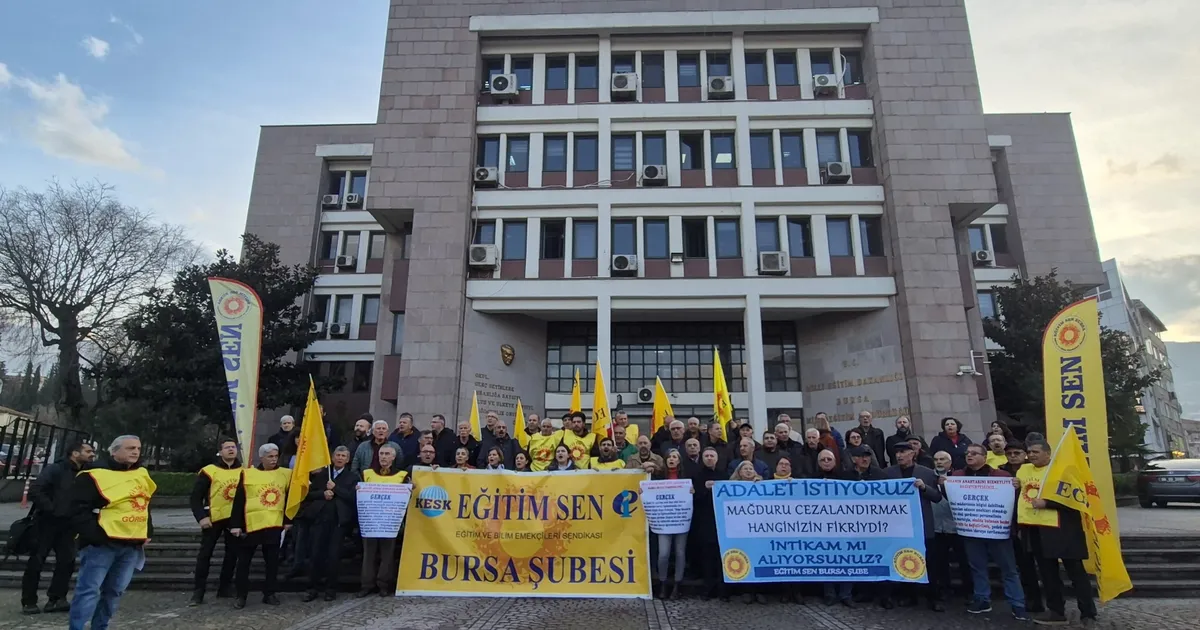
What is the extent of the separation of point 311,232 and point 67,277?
32.2ft

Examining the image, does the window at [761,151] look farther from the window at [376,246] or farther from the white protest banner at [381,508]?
the window at [376,246]

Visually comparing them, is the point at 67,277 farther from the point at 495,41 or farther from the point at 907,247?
the point at 907,247

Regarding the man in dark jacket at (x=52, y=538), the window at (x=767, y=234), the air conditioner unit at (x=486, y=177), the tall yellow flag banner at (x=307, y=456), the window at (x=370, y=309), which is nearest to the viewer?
the man in dark jacket at (x=52, y=538)

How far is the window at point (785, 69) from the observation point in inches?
832

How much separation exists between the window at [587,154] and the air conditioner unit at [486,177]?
2.69 m

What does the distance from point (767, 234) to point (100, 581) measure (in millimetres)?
18227

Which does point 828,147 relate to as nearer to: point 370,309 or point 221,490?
point 221,490

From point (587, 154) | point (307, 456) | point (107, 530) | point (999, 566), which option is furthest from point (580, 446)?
point (587, 154)

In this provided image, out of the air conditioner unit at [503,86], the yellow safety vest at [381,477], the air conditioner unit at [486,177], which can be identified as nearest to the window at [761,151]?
the air conditioner unit at [503,86]

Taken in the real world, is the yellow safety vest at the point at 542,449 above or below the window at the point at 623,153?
below

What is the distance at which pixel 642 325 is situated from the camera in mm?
Result: 21609

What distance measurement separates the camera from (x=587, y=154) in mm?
20703

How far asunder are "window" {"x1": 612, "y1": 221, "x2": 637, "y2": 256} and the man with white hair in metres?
15.5

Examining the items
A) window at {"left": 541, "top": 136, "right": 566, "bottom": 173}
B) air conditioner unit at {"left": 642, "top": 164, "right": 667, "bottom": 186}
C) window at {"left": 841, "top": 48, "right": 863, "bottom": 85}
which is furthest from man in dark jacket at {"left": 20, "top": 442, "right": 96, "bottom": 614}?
window at {"left": 841, "top": 48, "right": 863, "bottom": 85}
